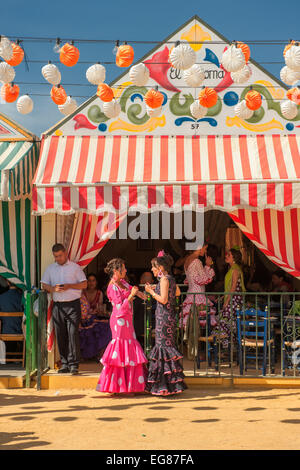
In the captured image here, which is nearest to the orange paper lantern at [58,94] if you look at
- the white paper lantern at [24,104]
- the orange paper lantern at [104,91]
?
the white paper lantern at [24,104]

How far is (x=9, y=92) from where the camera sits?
848 cm

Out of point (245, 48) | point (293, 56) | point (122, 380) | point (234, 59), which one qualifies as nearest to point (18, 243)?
point (122, 380)

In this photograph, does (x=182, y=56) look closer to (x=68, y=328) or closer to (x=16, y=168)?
(x=16, y=168)

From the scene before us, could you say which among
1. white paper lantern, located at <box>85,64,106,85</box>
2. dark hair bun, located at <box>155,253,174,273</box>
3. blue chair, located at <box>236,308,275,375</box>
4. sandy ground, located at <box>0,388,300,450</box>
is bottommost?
sandy ground, located at <box>0,388,300,450</box>

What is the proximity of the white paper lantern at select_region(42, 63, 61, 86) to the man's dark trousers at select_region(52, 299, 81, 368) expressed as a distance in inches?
118

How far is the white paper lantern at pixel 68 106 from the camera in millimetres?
9141

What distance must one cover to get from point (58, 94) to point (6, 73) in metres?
0.96

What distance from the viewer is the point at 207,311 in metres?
8.30

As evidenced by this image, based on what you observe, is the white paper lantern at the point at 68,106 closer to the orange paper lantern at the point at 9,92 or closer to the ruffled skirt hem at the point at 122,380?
the orange paper lantern at the point at 9,92

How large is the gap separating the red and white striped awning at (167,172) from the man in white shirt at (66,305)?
0.81 metres

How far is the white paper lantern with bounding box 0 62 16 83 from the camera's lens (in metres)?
7.97

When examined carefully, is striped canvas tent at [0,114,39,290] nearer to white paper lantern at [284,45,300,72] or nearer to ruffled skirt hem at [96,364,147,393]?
ruffled skirt hem at [96,364,147,393]

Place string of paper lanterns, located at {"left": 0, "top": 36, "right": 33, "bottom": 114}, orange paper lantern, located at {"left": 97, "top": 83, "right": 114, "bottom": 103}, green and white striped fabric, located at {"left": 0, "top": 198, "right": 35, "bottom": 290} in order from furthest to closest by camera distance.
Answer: green and white striped fabric, located at {"left": 0, "top": 198, "right": 35, "bottom": 290}
orange paper lantern, located at {"left": 97, "top": 83, "right": 114, "bottom": 103}
string of paper lanterns, located at {"left": 0, "top": 36, "right": 33, "bottom": 114}

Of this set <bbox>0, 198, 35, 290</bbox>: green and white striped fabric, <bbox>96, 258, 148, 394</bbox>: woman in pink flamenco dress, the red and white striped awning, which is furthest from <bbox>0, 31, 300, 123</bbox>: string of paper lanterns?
<bbox>96, 258, 148, 394</bbox>: woman in pink flamenco dress
